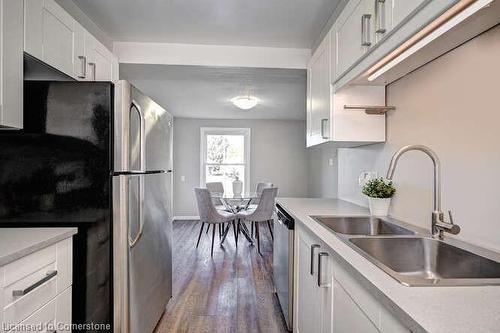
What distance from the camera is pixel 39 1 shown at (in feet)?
4.90

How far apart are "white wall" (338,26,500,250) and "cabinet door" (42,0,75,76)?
2.02 meters

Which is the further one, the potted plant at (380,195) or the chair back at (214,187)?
the chair back at (214,187)

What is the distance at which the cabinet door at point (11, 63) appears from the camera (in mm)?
1268

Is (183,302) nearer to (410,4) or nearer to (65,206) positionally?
(65,206)

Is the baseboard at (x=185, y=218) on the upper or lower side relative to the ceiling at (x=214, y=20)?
lower

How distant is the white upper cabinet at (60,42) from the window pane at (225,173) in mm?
4356

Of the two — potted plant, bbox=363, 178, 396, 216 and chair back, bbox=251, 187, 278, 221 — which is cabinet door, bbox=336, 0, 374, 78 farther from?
chair back, bbox=251, 187, 278, 221

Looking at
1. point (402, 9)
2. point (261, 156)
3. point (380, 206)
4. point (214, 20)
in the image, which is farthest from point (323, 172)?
point (402, 9)

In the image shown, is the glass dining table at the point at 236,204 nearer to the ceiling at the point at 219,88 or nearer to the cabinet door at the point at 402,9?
the ceiling at the point at 219,88

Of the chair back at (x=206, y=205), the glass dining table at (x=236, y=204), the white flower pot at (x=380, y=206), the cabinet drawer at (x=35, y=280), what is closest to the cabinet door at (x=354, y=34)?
the white flower pot at (x=380, y=206)

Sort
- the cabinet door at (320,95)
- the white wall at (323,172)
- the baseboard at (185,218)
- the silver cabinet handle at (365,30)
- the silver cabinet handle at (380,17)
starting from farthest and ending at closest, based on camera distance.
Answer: the baseboard at (185,218)
the white wall at (323,172)
the cabinet door at (320,95)
the silver cabinet handle at (365,30)
the silver cabinet handle at (380,17)

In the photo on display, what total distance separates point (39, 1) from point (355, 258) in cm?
193

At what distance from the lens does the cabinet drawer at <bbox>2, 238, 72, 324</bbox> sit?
1.07 m

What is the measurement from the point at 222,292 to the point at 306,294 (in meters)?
1.36
